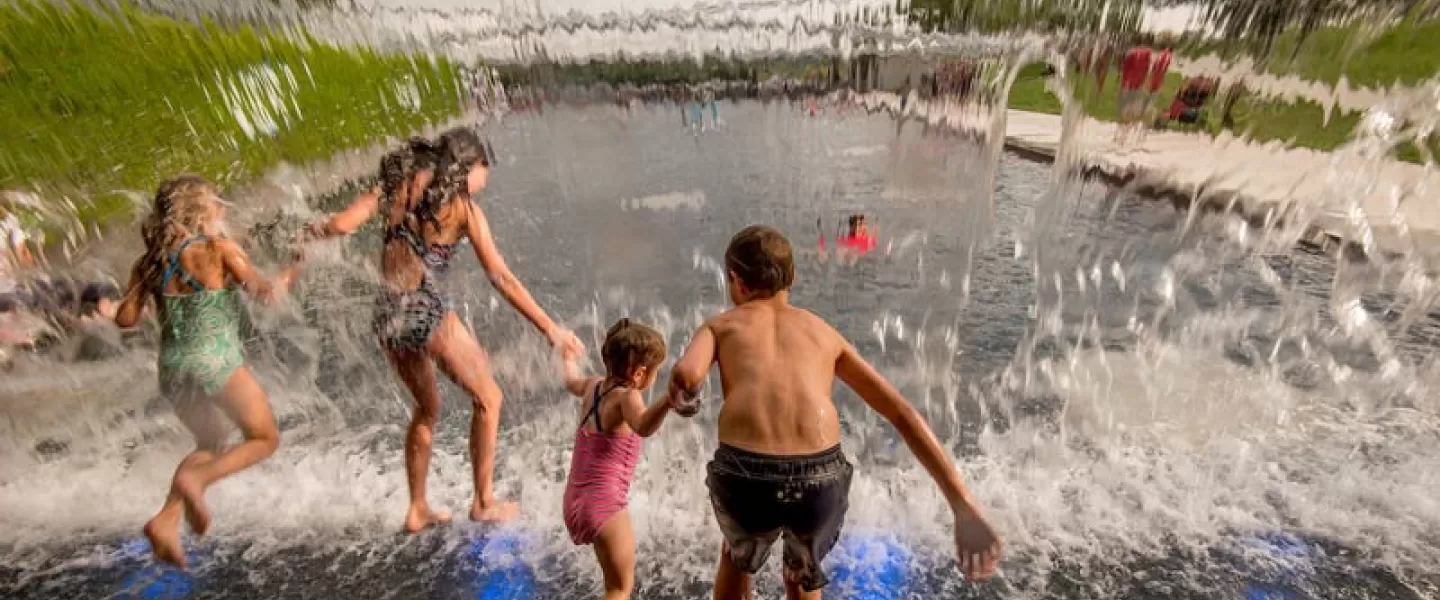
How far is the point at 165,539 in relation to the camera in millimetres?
3586

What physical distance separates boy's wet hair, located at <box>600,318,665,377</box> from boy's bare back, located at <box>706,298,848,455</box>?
0.29 metres

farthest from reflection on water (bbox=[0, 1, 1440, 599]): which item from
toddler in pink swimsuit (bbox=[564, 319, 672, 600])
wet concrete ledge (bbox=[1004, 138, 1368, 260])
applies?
toddler in pink swimsuit (bbox=[564, 319, 672, 600])

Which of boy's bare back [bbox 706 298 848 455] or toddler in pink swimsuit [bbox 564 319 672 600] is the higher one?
boy's bare back [bbox 706 298 848 455]

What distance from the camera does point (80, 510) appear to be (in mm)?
4551

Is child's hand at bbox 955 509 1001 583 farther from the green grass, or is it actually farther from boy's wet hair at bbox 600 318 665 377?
the green grass

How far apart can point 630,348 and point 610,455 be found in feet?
1.64

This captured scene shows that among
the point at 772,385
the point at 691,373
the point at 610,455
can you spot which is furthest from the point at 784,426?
the point at 610,455

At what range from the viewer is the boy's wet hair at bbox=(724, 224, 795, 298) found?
2.67 meters

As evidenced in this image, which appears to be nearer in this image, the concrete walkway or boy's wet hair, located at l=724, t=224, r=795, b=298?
boy's wet hair, located at l=724, t=224, r=795, b=298

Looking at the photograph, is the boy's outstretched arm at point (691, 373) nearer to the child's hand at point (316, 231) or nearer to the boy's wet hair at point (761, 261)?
the boy's wet hair at point (761, 261)

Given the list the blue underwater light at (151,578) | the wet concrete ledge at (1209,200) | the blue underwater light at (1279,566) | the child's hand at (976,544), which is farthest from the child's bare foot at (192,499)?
the wet concrete ledge at (1209,200)

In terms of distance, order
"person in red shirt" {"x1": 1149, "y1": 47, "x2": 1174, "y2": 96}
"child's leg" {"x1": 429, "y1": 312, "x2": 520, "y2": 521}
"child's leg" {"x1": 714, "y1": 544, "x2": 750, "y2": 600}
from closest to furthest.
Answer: "child's leg" {"x1": 714, "y1": 544, "x2": 750, "y2": 600} → "child's leg" {"x1": 429, "y1": 312, "x2": 520, "y2": 521} → "person in red shirt" {"x1": 1149, "y1": 47, "x2": 1174, "y2": 96}

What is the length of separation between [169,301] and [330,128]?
16.6 meters

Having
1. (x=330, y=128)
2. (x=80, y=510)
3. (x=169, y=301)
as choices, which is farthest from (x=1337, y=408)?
(x=330, y=128)
